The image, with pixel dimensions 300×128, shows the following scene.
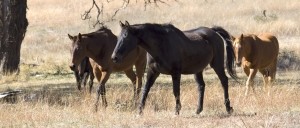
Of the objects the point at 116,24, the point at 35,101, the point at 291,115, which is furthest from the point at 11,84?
the point at 116,24

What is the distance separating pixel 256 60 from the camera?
53.6 ft

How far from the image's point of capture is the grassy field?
11.0m

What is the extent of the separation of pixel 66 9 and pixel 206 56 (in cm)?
3182

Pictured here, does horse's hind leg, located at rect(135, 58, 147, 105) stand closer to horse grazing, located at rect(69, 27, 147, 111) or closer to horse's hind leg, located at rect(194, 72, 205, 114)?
horse grazing, located at rect(69, 27, 147, 111)

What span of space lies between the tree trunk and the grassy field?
0.61 m

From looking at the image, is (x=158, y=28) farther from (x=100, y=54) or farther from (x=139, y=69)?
(x=139, y=69)

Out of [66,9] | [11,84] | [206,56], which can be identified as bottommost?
[66,9]

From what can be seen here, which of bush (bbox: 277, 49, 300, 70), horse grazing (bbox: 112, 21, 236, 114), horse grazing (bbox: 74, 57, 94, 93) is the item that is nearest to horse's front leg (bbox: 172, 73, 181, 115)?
horse grazing (bbox: 112, 21, 236, 114)

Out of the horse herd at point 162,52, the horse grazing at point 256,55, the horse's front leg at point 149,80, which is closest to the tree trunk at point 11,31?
the horse herd at point 162,52

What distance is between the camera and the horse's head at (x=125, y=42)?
10.8 m

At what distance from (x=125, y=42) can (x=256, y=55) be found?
6074 millimetres

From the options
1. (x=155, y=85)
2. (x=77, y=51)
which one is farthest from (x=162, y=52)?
(x=155, y=85)

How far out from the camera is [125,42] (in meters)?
10.9

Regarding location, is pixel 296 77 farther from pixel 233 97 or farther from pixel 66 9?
pixel 66 9
